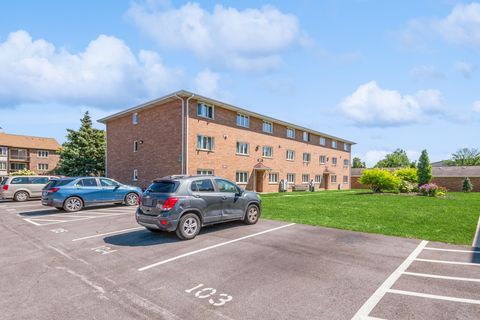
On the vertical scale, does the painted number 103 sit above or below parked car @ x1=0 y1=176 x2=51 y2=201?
below

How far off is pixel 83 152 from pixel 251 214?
33.1m

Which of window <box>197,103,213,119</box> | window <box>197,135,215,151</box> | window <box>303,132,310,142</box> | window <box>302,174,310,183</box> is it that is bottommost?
window <box>302,174,310,183</box>

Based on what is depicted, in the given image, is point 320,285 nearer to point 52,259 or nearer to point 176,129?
point 52,259

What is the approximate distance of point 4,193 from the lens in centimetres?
1725

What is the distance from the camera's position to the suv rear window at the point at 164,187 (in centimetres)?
752

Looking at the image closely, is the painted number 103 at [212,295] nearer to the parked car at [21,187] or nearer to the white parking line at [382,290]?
the white parking line at [382,290]

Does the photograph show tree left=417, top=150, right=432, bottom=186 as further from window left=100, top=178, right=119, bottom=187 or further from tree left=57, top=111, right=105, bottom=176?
tree left=57, top=111, right=105, bottom=176

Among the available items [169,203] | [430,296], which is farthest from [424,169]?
[169,203]

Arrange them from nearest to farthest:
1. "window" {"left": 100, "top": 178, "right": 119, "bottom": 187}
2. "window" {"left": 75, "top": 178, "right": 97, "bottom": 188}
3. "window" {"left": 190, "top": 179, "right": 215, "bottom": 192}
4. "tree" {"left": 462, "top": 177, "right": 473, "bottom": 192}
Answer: "window" {"left": 190, "top": 179, "right": 215, "bottom": 192}, "window" {"left": 75, "top": 178, "right": 97, "bottom": 188}, "window" {"left": 100, "top": 178, "right": 119, "bottom": 187}, "tree" {"left": 462, "top": 177, "right": 473, "bottom": 192}

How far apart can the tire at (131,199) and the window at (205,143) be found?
734cm

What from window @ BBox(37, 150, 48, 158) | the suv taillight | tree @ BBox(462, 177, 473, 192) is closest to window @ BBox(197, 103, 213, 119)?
the suv taillight

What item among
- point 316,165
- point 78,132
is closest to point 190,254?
point 316,165

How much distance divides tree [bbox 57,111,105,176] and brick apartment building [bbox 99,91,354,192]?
8.52 metres

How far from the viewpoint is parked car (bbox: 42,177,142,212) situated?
1235 cm
